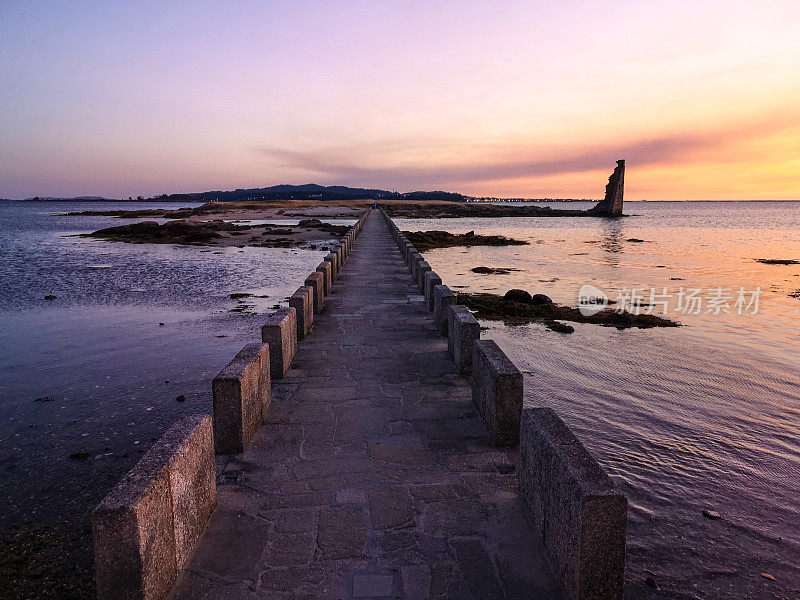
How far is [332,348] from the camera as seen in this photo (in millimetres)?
8227

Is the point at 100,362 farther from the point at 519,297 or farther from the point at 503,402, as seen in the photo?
the point at 519,297

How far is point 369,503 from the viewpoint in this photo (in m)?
3.96

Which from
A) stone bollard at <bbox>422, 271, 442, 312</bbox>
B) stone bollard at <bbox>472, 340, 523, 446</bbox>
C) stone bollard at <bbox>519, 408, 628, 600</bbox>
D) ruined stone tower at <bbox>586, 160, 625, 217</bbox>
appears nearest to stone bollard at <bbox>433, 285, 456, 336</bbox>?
stone bollard at <bbox>422, 271, 442, 312</bbox>

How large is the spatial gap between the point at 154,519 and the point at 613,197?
123729mm

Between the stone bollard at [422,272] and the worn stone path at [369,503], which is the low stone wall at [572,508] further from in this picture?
the stone bollard at [422,272]

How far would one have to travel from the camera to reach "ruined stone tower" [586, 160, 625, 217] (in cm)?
10988

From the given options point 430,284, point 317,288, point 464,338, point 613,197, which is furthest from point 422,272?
point 613,197

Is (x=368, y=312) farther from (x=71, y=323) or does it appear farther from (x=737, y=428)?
(x=71, y=323)

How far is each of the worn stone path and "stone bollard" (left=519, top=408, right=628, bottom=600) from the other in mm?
249

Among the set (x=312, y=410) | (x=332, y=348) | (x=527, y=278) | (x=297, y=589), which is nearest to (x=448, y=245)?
(x=527, y=278)

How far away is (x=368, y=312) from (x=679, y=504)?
269 inches
